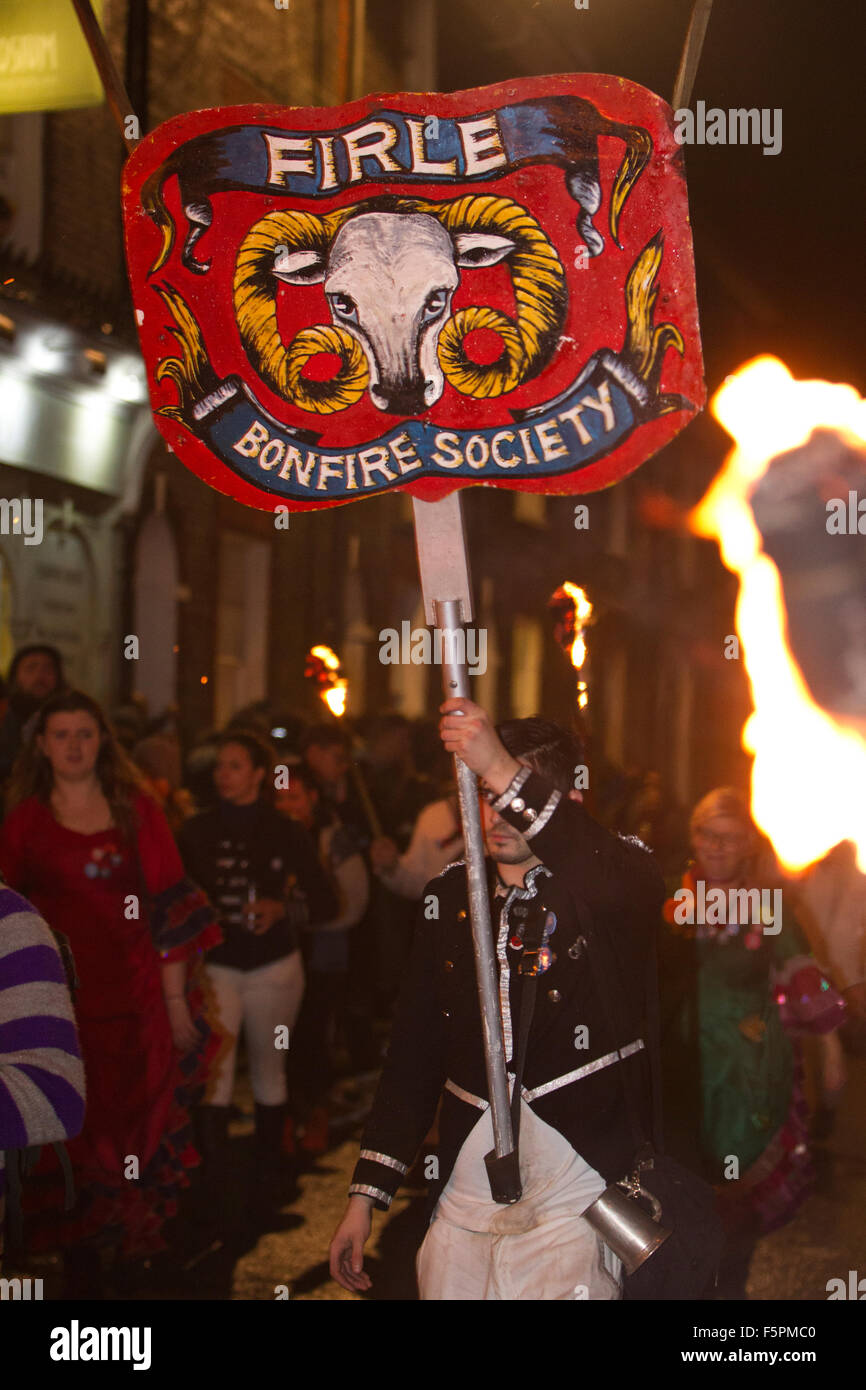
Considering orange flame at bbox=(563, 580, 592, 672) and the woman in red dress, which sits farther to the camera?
the woman in red dress

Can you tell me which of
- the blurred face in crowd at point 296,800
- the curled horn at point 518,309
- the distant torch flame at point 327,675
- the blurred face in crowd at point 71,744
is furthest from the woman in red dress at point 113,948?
the distant torch flame at point 327,675

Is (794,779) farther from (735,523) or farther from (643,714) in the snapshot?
(643,714)

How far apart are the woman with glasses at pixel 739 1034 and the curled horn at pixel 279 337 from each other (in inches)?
90.4

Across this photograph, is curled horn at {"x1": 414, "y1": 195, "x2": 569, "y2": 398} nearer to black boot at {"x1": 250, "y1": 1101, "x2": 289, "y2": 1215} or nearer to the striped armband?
the striped armband

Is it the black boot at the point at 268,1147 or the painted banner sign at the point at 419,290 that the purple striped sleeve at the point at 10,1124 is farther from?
the black boot at the point at 268,1147

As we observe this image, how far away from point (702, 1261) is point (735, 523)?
17188mm

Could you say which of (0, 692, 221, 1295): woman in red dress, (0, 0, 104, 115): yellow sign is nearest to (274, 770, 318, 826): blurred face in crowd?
(0, 692, 221, 1295): woman in red dress

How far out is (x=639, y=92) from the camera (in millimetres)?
3443

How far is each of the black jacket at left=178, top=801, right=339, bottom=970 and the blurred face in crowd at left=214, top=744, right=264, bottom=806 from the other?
5cm

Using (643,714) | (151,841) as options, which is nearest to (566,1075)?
(151,841)

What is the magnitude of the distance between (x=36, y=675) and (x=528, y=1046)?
522 centimetres

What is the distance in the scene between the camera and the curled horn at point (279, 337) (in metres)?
3.56

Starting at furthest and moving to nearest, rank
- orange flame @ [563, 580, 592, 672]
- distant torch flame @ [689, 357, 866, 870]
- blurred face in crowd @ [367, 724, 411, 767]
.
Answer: blurred face in crowd @ [367, 724, 411, 767] < distant torch flame @ [689, 357, 866, 870] < orange flame @ [563, 580, 592, 672]

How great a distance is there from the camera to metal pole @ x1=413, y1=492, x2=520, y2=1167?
321cm
